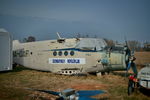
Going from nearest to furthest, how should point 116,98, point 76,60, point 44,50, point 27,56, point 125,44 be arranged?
point 116,98
point 125,44
point 76,60
point 44,50
point 27,56

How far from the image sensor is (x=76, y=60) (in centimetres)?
1612

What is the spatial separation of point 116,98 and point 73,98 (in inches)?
159

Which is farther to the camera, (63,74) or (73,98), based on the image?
(63,74)

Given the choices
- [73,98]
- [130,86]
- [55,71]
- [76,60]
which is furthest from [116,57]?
[73,98]

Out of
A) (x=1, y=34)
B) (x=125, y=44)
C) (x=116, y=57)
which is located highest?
(x=1, y=34)

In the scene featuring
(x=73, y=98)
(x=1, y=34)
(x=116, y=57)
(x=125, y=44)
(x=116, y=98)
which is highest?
(x=1, y=34)

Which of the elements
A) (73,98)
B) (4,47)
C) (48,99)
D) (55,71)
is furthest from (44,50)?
(73,98)

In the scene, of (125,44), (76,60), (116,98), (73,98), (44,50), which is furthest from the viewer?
(44,50)

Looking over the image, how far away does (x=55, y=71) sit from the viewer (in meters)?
17.1

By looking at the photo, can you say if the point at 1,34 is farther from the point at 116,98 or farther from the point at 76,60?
the point at 116,98

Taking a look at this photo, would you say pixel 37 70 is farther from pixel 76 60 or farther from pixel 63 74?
pixel 76 60

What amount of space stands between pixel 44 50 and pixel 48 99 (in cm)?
960

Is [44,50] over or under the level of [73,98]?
over

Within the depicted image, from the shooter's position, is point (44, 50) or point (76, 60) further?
point (44, 50)
